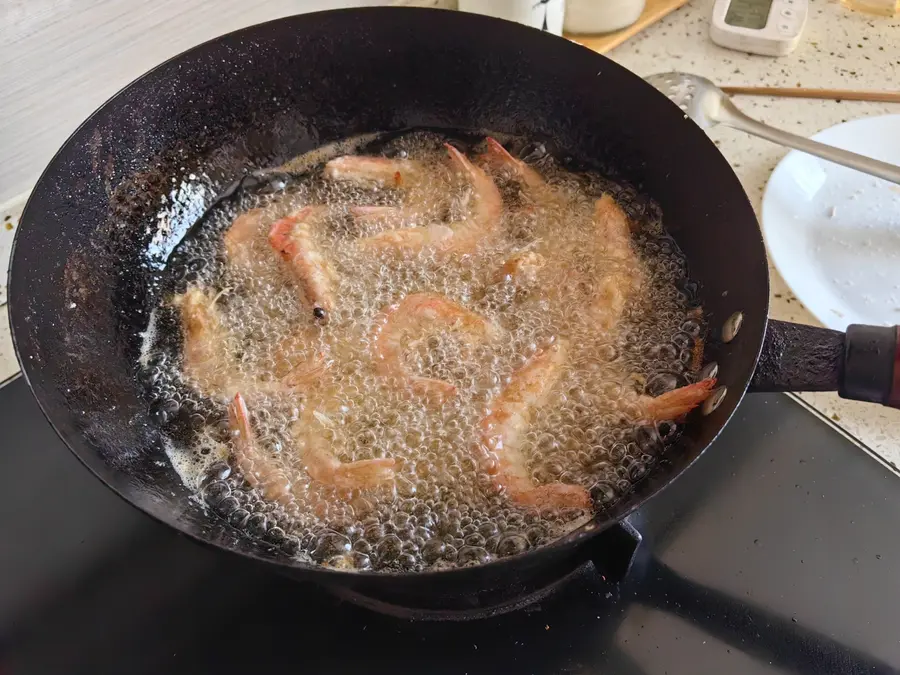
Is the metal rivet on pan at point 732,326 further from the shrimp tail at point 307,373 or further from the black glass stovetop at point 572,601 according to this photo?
the shrimp tail at point 307,373

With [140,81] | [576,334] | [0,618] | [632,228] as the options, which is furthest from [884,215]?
[0,618]

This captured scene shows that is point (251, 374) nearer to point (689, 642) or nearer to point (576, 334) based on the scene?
point (576, 334)

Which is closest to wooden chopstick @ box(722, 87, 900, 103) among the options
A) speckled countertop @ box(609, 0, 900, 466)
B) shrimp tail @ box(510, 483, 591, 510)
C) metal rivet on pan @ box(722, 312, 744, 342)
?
speckled countertop @ box(609, 0, 900, 466)

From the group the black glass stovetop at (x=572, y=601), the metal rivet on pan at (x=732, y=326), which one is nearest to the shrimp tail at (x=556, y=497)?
the black glass stovetop at (x=572, y=601)

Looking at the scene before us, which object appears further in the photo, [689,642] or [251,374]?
[251,374]

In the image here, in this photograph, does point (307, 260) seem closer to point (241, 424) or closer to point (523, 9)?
point (241, 424)

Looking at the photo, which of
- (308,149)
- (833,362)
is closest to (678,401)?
(833,362)

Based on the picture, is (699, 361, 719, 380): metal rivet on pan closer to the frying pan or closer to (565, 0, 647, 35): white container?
the frying pan
